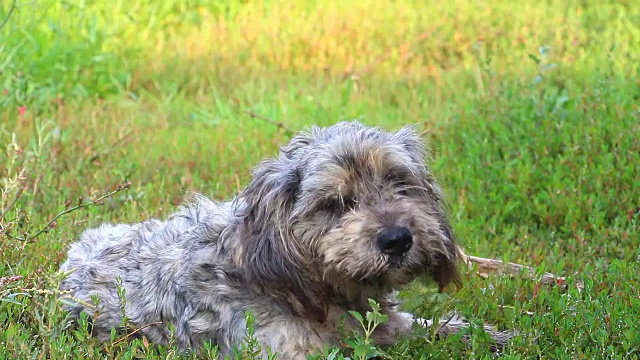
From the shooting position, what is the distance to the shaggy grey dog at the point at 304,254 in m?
4.49

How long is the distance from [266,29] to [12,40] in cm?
292

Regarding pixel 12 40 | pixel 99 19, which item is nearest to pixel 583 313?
pixel 12 40

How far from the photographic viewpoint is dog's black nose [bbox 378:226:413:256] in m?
4.37

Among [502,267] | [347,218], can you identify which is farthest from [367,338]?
[502,267]

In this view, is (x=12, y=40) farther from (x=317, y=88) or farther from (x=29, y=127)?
(x=317, y=88)

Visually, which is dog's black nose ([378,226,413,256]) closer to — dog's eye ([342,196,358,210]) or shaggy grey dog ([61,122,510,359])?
shaggy grey dog ([61,122,510,359])

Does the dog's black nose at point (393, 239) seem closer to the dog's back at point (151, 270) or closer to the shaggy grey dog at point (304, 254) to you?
the shaggy grey dog at point (304, 254)

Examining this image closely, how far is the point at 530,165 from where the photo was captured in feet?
24.3

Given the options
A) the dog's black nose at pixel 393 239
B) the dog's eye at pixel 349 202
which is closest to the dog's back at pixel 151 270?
the dog's eye at pixel 349 202

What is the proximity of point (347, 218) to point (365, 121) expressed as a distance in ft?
14.8

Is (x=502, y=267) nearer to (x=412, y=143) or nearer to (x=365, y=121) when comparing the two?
(x=412, y=143)

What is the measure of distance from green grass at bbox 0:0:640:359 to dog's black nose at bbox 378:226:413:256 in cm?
62

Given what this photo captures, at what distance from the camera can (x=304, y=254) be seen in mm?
4629

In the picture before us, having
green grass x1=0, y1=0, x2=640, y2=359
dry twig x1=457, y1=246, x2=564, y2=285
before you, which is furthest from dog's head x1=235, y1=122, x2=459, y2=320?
dry twig x1=457, y1=246, x2=564, y2=285
